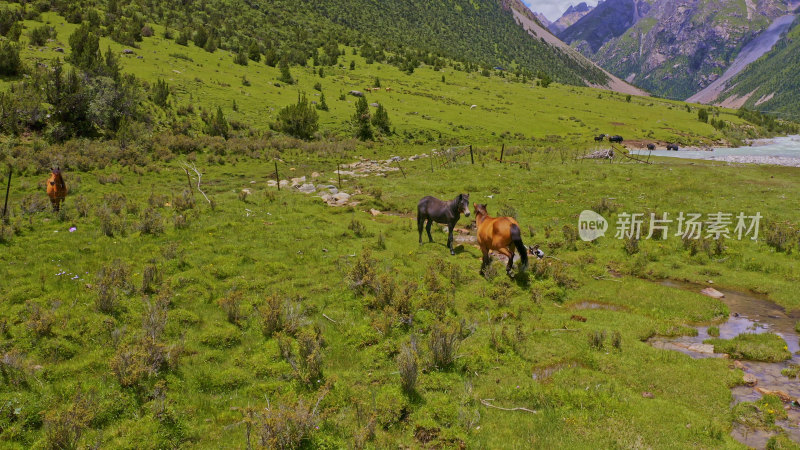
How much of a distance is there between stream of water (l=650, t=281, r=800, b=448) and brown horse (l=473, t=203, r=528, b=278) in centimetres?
467

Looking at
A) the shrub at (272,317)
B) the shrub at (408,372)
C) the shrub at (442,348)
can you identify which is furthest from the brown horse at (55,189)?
the shrub at (442,348)

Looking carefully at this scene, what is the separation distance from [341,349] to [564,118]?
233ft

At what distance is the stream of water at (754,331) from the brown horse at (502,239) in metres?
4.67

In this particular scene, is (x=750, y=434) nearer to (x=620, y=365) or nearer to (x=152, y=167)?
(x=620, y=365)

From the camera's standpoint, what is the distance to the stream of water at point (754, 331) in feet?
23.0

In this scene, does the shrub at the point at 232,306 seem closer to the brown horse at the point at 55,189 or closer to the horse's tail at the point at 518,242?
the horse's tail at the point at 518,242

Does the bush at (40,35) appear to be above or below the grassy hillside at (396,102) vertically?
above

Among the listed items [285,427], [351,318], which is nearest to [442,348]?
[351,318]

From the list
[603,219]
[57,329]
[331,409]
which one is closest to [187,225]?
[57,329]

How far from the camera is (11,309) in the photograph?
375 inches

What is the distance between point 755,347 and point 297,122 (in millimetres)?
43622

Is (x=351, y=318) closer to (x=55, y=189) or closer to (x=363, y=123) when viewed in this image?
(x=55, y=189)

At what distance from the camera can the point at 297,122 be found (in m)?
44.9

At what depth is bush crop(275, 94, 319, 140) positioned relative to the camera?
44688 mm
